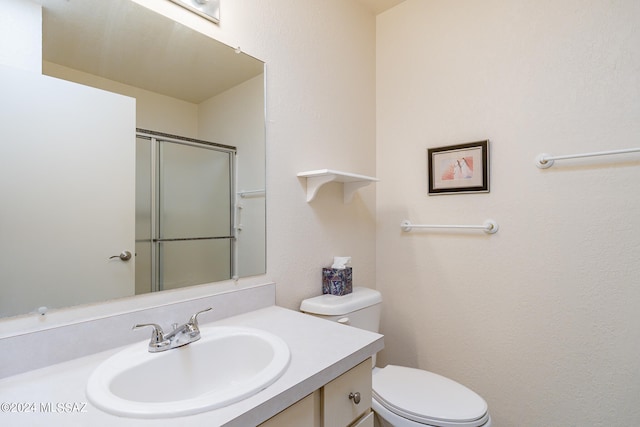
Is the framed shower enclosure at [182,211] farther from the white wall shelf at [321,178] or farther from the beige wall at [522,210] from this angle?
the beige wall at [522,210]

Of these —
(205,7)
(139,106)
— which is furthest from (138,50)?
(205,7)

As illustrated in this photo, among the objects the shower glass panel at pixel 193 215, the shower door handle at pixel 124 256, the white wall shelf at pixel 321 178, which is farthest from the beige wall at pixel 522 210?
the shower door handle at pixel 124 256

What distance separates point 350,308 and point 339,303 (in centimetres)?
5

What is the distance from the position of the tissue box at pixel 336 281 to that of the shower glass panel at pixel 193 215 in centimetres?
50

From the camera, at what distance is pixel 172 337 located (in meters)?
0.83

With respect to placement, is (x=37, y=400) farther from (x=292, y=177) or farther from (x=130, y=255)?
(x=292, y=177)

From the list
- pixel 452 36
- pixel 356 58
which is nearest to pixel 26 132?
pixel 356 58

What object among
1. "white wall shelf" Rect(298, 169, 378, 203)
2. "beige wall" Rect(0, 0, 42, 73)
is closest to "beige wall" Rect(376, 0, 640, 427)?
"white wall shelf" Rect(298, 169, 378, 203)

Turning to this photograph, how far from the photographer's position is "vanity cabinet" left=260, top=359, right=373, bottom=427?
0.65 metres

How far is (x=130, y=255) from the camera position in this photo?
91cm

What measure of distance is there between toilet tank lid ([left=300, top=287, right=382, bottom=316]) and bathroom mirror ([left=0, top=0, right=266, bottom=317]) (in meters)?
0.27

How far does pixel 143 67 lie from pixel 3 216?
558 mm

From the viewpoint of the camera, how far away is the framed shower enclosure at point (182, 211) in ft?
3.09

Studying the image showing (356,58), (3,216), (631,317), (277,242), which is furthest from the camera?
(356,58)
